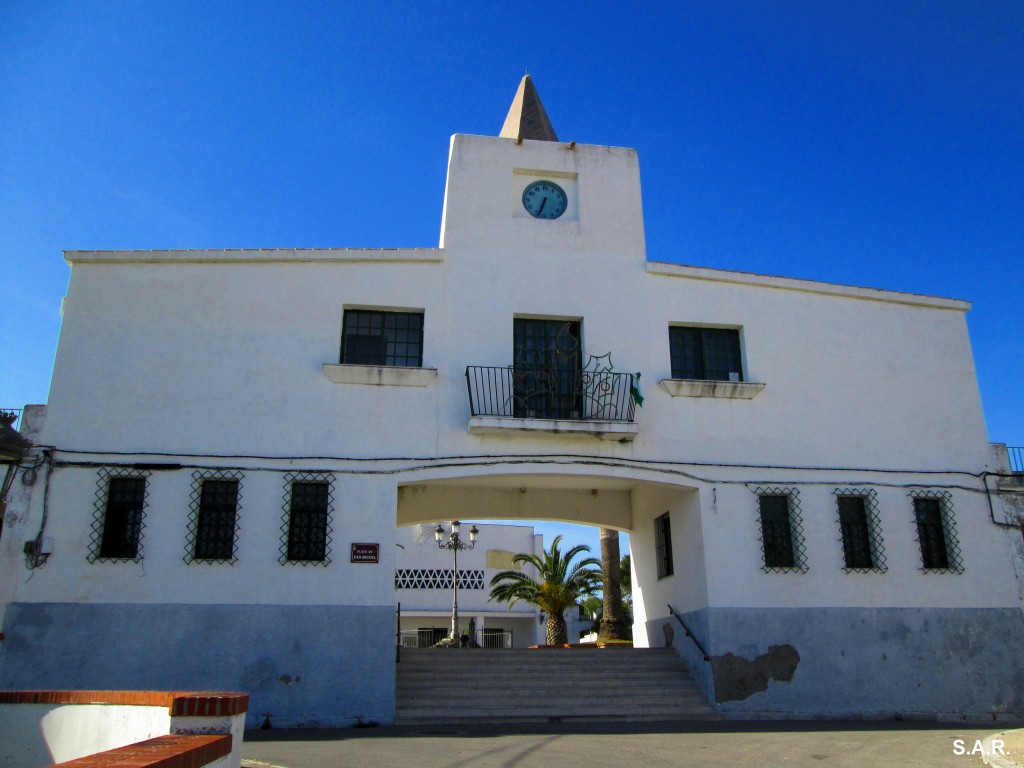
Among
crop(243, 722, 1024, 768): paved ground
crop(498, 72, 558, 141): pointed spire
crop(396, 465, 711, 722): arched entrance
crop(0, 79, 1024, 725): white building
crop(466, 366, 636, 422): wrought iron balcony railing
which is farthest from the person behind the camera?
crop(498, 72, 558, 141): pointed spire

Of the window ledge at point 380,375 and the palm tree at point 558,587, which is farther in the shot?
the palm tree at point 558,587

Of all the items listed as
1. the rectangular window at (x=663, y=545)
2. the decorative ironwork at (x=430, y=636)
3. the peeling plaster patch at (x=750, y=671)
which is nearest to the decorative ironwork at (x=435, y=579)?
the decorative ironwork at (x=430, y=636)

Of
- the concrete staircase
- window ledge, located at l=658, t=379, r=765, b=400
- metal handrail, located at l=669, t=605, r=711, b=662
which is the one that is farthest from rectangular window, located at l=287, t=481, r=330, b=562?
metal handrail, located at l=669, t=605, r=711, b=662

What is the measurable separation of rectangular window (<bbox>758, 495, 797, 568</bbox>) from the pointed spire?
8.33 meters

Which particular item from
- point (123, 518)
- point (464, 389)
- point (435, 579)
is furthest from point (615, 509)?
point (435, 579)

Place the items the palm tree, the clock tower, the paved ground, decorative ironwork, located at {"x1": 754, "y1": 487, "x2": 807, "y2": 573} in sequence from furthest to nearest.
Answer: the palm tree
the clock tower
decorative ironwork, located at {"x1": 754, "y1": 487, "x2": 807, "y2": 573}
the paved ground

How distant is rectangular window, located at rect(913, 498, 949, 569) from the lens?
14961 millimetres

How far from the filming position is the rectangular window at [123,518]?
12.8m

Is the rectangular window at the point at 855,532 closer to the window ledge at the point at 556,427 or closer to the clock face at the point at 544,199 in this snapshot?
the window ledge at the point at 556,427

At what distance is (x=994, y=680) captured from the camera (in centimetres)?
1437

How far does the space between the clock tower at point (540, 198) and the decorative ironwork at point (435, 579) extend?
950 inches

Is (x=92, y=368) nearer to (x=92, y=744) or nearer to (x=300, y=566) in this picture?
(x=300, y=566)

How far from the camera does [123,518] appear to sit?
13.0 meters

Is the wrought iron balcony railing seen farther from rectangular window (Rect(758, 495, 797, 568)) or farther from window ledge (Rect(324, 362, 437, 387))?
rectangular window (Rect(758, 495, 797, 568))
